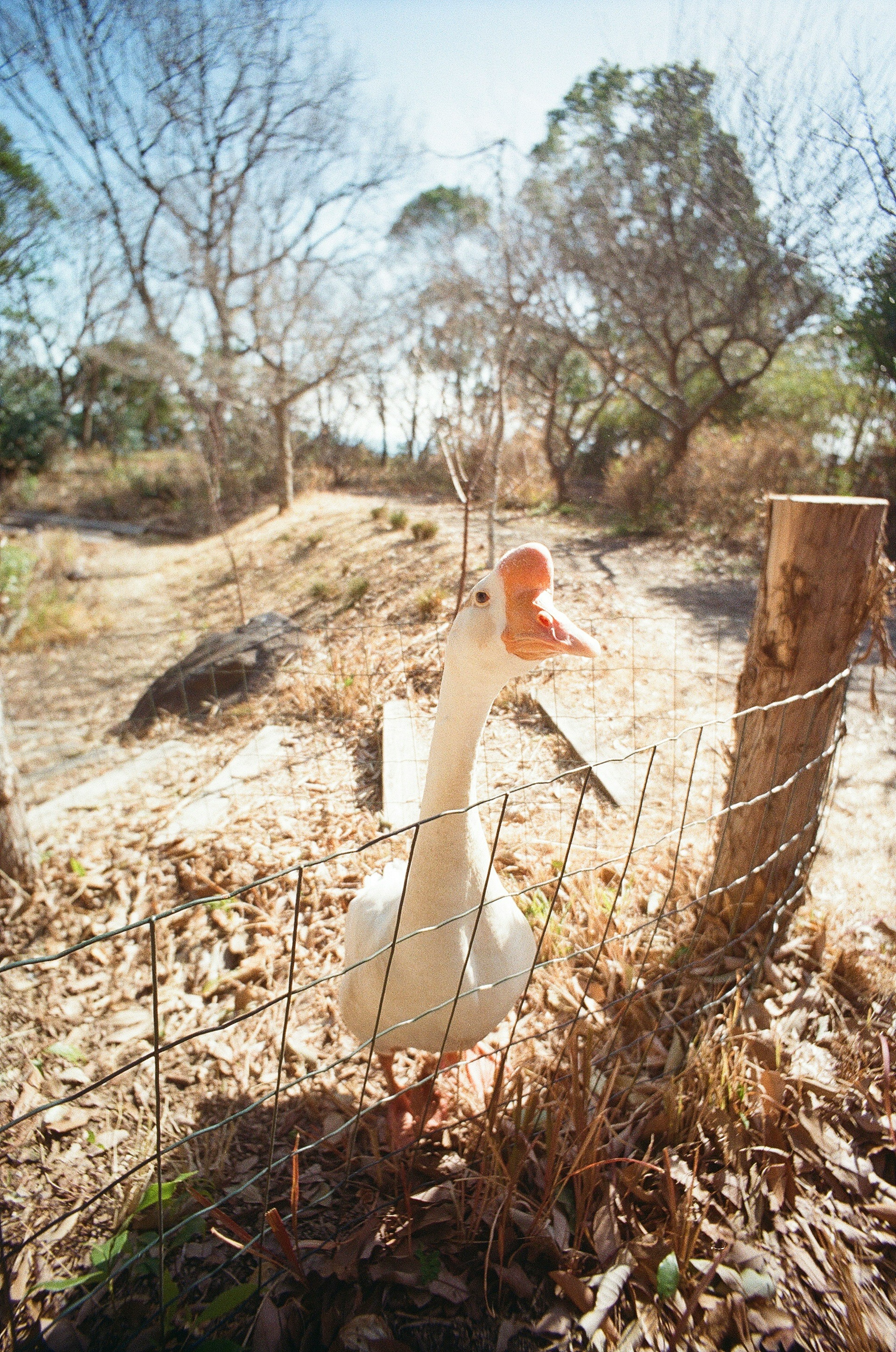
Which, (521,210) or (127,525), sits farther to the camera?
(127,525)

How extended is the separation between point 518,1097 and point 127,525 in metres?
16.1

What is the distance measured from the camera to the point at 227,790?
3473 millimetres

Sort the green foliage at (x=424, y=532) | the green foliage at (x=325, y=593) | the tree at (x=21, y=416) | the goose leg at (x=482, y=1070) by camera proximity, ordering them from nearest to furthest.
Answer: the goose leg at (x=482, y=1070), the green foliage at (x=325, y=593), the green foliage at (x=424, y=532), the tree at (x=21, y=416)

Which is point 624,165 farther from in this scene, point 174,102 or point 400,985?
point 400,985

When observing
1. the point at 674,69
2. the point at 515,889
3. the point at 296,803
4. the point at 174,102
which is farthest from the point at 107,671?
the point at 174,102

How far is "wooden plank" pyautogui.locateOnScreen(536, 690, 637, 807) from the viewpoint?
3.07 m

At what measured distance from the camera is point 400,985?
57.6 inches

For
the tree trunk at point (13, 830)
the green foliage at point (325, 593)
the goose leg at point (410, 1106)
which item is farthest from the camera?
the green foliage at point (325, 593)

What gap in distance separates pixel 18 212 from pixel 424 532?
6177mm

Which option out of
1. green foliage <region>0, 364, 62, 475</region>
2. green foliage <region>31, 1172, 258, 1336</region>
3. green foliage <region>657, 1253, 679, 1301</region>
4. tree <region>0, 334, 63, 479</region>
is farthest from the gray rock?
green foliage <region>0, 364, 62, 475</region>

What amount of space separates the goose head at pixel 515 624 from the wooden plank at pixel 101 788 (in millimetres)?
3047

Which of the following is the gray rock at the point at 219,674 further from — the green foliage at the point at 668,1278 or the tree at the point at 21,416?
the tree at the point at 21,416

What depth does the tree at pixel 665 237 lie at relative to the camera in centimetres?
791

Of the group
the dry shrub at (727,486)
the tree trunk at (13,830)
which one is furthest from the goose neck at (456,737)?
the dry shrub at (727,486)
